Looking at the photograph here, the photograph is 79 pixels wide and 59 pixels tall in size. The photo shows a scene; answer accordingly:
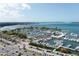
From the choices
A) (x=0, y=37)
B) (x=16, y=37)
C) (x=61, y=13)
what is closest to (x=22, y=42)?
(x=16, y=37)

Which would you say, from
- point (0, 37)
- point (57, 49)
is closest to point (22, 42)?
point (0, 37)

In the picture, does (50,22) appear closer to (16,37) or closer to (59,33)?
(59,33)

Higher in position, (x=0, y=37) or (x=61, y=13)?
(x=61, y=13)

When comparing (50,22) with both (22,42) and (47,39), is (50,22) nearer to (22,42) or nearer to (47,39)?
(47,39)

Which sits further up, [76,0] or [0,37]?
[76,0]

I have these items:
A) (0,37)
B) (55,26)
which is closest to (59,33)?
(55,26)

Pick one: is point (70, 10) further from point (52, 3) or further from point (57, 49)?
point (57, 49)

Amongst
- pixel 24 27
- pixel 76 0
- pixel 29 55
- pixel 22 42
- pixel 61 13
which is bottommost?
pixel 29 55
